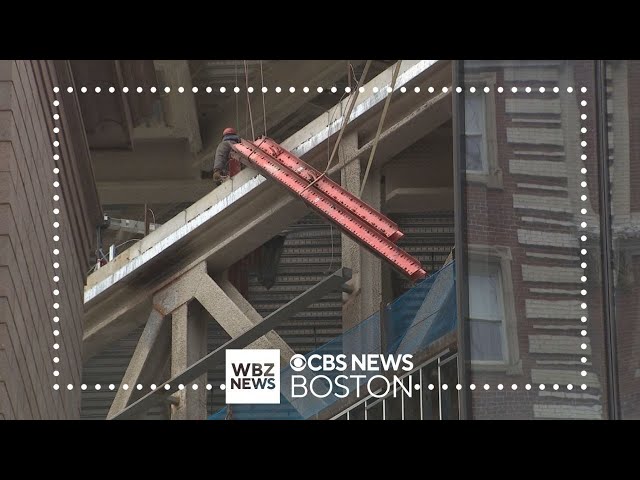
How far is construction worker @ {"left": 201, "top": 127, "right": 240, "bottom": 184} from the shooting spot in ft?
59.9

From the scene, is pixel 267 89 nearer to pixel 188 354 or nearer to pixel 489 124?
pixel 489 124

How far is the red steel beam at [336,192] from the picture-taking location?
17.6 meters

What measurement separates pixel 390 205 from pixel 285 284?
133 cm

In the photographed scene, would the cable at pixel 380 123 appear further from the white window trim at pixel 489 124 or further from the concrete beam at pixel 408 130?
the white window trim at pixel 489 124

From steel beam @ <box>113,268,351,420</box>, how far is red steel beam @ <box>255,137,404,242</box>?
417 millimetres

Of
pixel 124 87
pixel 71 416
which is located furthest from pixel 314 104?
pixel 71 416

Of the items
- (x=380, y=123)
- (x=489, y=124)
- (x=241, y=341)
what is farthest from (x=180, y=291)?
(x=489, y=124)

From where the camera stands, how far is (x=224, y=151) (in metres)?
18.5

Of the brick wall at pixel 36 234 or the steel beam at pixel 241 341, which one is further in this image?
Result: the steel beam at pixel 241 341

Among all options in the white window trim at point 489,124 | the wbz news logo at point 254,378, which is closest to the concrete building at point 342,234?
the white window trim at point 489,124

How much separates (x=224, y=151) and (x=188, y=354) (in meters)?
1.53

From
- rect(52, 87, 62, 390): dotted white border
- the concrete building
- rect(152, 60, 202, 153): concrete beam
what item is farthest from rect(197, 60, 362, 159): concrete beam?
rect(52, 87, 62, 390): dotted white border

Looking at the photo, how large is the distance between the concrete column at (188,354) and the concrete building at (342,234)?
0.02 meters
